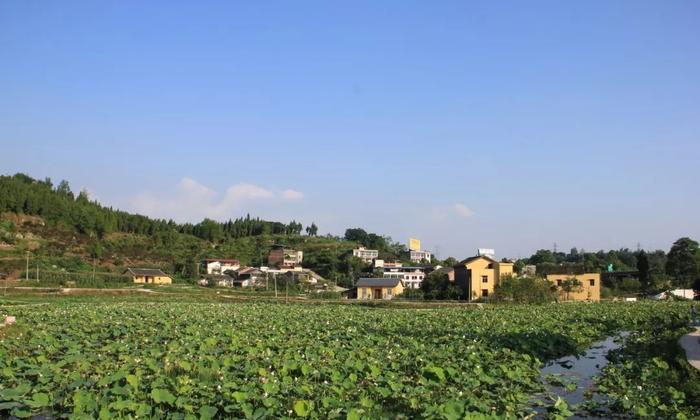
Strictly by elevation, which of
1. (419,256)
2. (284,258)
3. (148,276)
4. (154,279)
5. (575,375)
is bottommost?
(154,279)

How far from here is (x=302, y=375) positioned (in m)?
11.0

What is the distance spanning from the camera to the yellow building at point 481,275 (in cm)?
5188

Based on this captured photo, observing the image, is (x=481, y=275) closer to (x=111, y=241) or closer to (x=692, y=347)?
(x=692, y=347)

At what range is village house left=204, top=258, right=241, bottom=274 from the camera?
89.2m

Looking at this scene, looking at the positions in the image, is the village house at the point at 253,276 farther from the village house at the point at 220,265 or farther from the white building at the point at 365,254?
the white building at the point at 365,254

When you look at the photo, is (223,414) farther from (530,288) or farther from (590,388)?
(530,288)

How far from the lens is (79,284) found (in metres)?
54.1

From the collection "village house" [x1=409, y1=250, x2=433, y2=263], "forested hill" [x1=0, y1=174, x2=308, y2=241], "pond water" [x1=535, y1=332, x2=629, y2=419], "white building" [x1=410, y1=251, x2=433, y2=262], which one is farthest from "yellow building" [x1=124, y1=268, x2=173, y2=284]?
"white building" [x1=410, y1=251, x2=433, y2=262]

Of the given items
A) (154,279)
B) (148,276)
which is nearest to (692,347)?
(148,276)

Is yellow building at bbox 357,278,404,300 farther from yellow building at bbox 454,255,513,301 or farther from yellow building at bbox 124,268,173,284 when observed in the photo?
yellow building at bbox 124,268,173,284

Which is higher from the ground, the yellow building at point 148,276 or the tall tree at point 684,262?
the tall tree at point 684,262

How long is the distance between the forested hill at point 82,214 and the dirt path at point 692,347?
91.5 metres

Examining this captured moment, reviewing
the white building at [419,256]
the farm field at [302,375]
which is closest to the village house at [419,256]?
the white building at [419,256]

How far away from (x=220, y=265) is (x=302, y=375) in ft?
273
